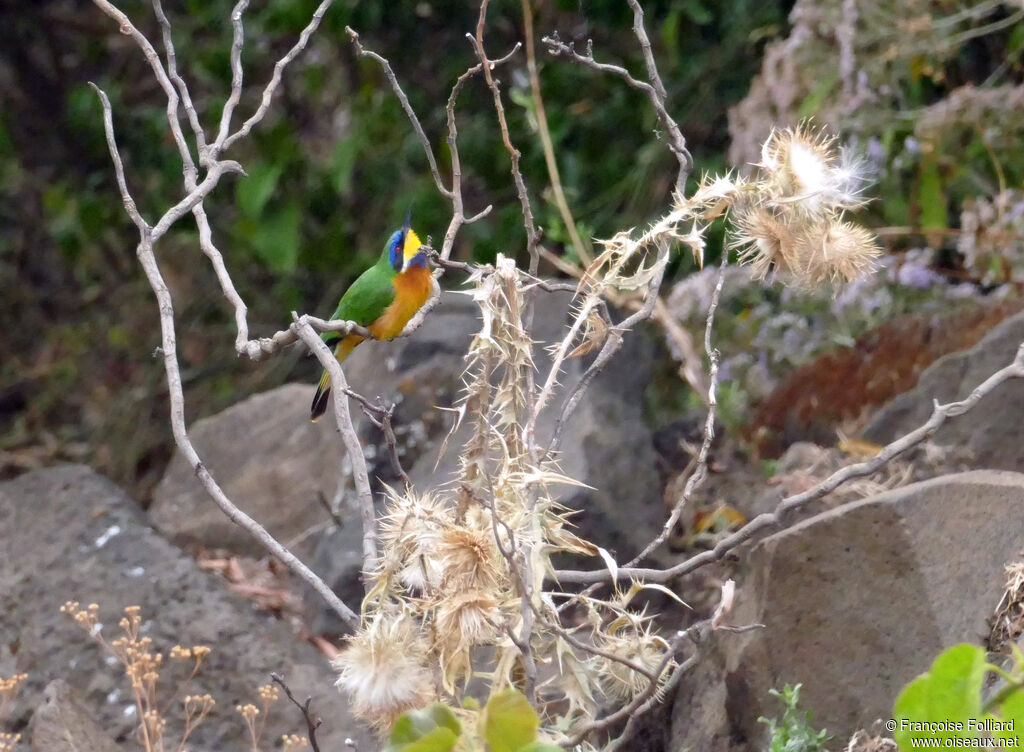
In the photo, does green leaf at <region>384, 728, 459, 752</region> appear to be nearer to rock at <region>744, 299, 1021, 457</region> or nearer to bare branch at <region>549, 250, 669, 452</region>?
bare branch at <region>549, 250, 669, 452</region>

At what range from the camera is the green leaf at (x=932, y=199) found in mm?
3889

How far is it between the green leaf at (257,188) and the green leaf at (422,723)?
4295mm

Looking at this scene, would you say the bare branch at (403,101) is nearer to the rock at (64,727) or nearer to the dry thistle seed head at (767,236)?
the dry thistle seed head at (767,236)

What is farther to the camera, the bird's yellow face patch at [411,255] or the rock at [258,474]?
the bird's yellow face patch at [411,255]

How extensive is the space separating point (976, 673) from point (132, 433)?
19.4 ft

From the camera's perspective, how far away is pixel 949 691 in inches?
49.2

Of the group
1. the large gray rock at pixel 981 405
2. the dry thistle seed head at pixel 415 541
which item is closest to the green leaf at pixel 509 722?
the dry thistle seed head at pixel 415 541

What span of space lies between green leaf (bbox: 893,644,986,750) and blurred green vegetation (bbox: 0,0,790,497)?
121 inches

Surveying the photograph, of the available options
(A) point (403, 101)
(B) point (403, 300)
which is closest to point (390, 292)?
(B) point (403, 300)

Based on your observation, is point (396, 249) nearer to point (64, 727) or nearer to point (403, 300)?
point (403, 300)

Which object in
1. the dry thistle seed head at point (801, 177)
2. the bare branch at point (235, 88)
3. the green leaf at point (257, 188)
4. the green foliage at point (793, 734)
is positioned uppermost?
the green leaf at point (257, 188)

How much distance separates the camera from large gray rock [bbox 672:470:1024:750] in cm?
201

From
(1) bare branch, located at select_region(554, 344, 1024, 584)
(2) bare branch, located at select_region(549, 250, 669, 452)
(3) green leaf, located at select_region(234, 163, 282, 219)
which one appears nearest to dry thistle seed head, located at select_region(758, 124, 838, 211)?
(2) bare branch, located at select_region(549, 250, 669, 452)

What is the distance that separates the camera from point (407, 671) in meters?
1.53
